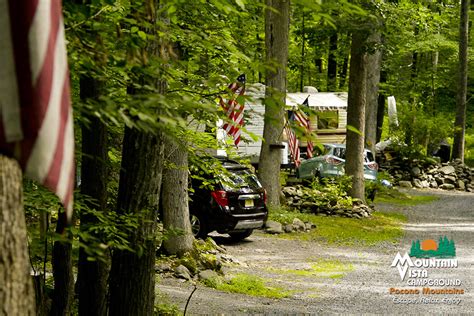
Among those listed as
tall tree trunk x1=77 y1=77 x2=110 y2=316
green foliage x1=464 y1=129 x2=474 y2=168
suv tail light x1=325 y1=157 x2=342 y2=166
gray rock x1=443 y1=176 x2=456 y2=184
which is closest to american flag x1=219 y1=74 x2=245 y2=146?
tall tree trunk x1=77 y1=77 x2=110 y2=316

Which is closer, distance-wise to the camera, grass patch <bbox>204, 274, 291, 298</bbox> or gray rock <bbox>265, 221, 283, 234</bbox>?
grass patch <bbox>204, 274, 291, 298</bbox>

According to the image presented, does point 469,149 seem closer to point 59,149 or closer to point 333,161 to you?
point 333,161

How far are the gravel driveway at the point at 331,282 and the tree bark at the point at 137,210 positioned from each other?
150 inches

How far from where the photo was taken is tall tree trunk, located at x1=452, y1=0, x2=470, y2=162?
36.2 metres

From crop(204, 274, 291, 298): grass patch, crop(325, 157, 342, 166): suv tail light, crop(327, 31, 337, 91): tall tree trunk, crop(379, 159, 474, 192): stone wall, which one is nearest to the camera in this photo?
crop(204, 274, 291, 298): grass patch

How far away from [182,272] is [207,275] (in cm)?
43

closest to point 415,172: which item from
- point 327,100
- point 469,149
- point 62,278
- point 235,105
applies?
point 327,100

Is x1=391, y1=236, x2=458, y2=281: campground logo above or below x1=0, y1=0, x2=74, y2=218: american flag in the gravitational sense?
below

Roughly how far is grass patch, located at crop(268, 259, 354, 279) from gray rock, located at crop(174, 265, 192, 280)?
2.33 metres

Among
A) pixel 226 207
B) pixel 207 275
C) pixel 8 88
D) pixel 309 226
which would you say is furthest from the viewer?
pixel 309 226

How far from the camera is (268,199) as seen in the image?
22.1 m

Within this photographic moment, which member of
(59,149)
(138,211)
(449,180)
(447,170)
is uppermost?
(59,149)

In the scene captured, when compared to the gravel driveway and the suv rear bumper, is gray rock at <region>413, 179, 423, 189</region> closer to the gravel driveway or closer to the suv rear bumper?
the gravel driveway

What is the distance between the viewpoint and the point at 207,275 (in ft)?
45.4
